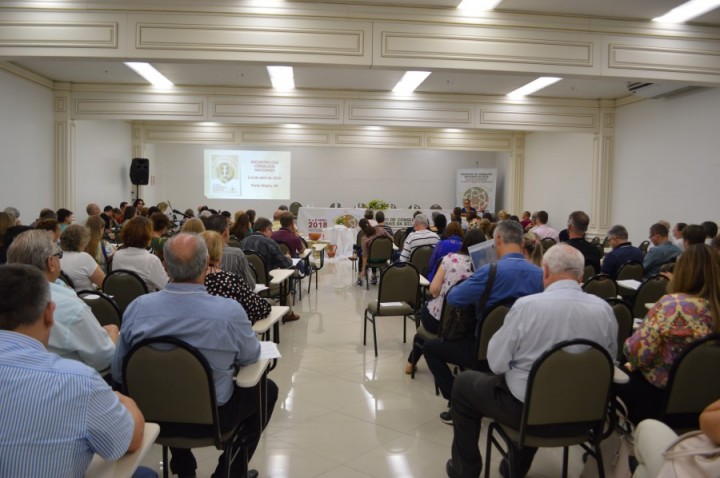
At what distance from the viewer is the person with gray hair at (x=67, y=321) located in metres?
2.02

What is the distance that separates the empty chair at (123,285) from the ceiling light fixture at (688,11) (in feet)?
20.0

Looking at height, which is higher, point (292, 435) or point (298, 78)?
point (298, 78)

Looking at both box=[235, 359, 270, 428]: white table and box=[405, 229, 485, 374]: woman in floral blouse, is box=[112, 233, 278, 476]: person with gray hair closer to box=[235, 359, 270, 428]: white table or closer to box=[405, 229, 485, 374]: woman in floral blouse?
box=[235, 359, 270, 428]: white table

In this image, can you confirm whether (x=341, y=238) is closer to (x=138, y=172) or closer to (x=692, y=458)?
(x=138, y=172)

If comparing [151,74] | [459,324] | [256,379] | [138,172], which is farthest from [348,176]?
[256,379]

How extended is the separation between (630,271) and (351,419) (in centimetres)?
312

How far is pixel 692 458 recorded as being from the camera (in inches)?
61.9

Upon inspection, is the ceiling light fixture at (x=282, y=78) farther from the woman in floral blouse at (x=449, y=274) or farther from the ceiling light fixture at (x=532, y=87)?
the woman in floral blouse at (x=449, y=274)

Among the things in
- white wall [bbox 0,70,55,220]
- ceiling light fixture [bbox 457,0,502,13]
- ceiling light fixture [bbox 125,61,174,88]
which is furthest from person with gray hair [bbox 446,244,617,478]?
white wall [bbox 0,70,55,220]

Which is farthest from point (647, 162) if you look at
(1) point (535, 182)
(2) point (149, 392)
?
(2) point (149, 392)

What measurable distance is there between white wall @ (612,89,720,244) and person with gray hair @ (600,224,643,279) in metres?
3.44

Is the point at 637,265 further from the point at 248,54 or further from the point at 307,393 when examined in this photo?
the point at 248,54

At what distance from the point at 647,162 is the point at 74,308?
9851 mm

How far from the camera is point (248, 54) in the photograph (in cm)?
582
